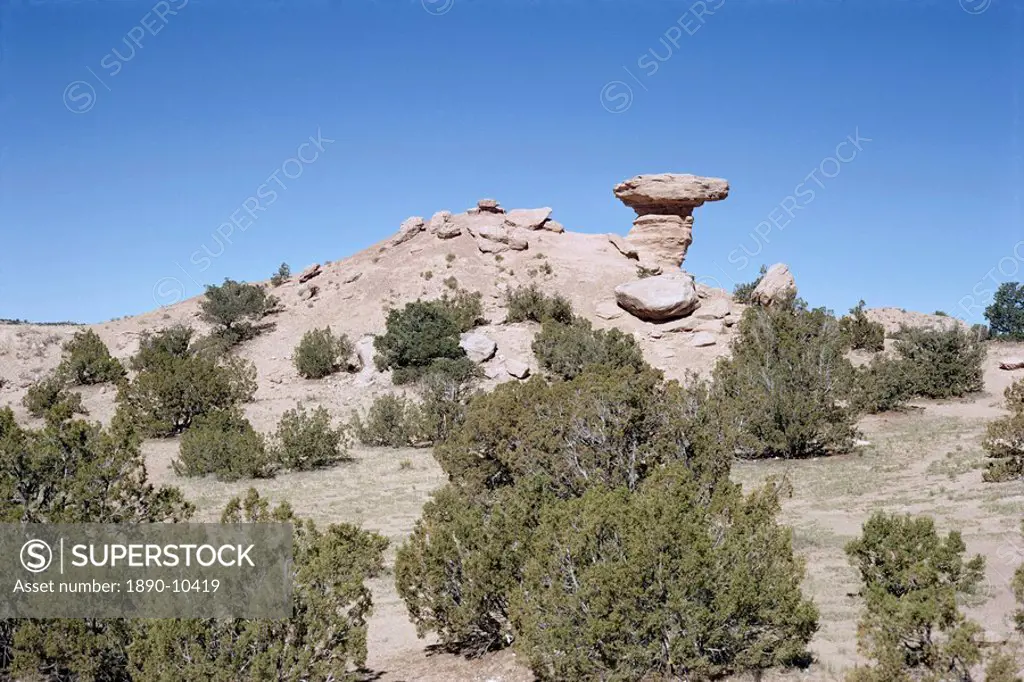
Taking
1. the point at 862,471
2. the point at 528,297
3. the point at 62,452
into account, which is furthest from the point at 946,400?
the point at 62,452

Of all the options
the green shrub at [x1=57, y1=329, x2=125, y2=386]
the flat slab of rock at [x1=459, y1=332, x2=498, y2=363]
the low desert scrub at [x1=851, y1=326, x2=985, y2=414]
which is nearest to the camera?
the low desert scrub at [x1=851, y1=326, x2=985, y2=414]

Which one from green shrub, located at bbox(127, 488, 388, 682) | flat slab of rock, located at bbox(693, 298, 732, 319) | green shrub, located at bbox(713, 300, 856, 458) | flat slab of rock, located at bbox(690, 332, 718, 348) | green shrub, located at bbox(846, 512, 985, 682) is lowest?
green shrub, located at bbox(846, 512, 985, 682)

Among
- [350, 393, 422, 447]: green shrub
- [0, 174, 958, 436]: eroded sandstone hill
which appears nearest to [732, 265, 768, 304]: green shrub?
[0, 174, 958, 436]: eroded sandstone hill

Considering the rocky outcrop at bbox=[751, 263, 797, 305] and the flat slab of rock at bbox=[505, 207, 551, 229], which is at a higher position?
the flat slab of rock at bbox=[505, 207, 551, 229]

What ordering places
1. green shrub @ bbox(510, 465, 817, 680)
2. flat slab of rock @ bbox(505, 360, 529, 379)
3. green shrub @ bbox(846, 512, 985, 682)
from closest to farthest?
green shrub @ bbox(846, 512, 985, 682)
green shrub @ bbox(510, 465, 817, 680)
flat slab of rock @ bbox(505, 360, 529, 379)

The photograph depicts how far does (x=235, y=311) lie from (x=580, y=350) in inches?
746

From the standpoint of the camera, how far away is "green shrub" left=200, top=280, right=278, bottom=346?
38.1 metres

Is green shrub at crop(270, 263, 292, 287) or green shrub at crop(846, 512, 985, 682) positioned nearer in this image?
green shrub at crop(846, 512, 985, 682)

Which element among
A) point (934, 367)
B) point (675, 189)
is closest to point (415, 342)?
point (675, 189)

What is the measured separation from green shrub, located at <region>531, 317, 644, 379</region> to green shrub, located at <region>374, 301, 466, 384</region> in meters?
3.64

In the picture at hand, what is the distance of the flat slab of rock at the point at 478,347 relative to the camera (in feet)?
102

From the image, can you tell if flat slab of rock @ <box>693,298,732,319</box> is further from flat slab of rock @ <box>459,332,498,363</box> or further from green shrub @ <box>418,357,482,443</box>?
green shrub @ <box>418,357,482,443</box>

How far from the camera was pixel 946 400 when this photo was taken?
2730 cm

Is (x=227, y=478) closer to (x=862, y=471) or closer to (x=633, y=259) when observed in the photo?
(x=862, y=471)
